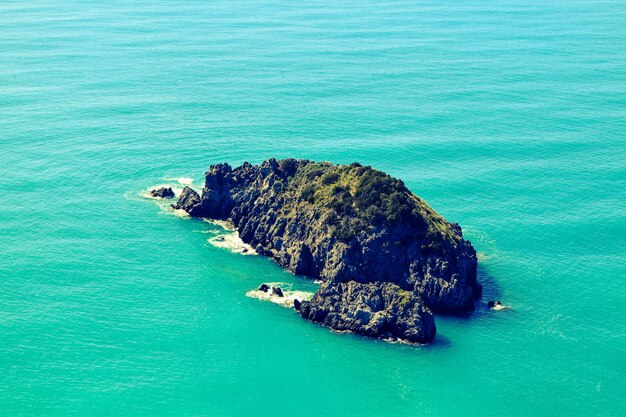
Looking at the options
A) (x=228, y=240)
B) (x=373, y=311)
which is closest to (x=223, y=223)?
(x=228, y=240)

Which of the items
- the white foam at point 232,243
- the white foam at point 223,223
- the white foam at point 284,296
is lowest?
the white foam at point 284,296

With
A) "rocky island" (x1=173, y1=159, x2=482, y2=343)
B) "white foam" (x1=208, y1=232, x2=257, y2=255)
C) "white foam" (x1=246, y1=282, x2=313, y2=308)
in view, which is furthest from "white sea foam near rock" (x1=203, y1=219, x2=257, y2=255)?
"white foam" (x1=246, y1=282, x2=313, y2=308)

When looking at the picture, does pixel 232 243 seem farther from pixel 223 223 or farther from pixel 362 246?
pixel 362 246

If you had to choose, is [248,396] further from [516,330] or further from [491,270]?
[491,270]

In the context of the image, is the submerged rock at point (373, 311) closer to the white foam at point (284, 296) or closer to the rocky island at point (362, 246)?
the rocky island at point (362, 246)

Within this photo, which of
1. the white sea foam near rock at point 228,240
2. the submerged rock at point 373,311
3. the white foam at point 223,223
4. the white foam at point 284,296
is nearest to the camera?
the submerged rock at point 373,311

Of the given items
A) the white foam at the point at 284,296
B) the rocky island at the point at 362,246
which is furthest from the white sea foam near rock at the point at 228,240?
the white foam at the point at 284,296

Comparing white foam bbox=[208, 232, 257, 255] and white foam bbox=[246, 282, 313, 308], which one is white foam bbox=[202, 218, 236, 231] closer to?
white foam bbox=[208, 232, 257, 255]

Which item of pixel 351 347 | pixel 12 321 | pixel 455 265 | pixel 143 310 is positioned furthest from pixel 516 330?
pixel 12 321
